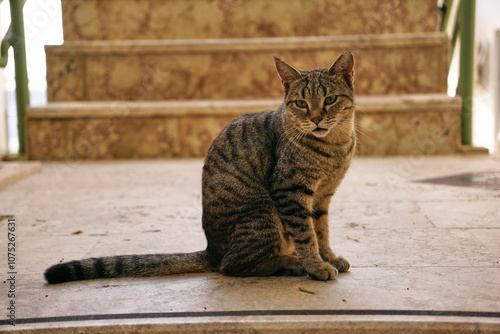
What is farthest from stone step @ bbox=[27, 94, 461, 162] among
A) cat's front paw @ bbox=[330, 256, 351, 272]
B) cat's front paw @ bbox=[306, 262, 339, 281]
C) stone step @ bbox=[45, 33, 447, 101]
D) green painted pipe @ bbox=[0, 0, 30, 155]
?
cat's front paw @ bbox=[306, 262, 339, 281]

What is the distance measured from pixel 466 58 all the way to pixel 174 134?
287 centimetres

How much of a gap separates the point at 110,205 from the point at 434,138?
10.1 ft

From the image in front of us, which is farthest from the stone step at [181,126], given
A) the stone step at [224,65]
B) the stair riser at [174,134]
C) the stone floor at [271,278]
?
the stone floor at [271,278]

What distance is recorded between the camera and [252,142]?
7.37 ft

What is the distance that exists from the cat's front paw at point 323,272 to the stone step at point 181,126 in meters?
2.97

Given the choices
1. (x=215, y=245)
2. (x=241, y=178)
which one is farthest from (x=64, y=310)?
(x=241, y=178)

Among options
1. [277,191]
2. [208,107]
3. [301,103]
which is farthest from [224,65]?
[277,191]

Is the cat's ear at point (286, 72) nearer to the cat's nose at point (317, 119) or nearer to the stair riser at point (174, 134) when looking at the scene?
the cat's nose at point (317, 119)

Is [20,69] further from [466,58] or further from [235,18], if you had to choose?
[466,58]

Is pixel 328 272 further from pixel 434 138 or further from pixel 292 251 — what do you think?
pixel 434 138

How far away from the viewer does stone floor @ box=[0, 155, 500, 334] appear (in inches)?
67.0

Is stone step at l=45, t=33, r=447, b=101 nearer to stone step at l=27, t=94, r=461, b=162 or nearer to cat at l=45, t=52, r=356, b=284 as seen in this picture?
stone step at l=27, t=94, r=461, b=162

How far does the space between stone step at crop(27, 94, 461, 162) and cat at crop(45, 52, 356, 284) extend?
2.72m

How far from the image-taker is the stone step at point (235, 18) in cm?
562
